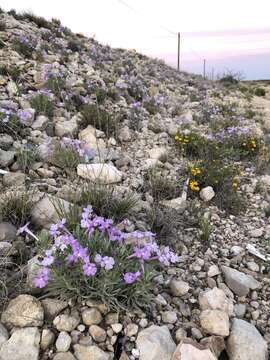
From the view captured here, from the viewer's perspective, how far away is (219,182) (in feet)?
16.9

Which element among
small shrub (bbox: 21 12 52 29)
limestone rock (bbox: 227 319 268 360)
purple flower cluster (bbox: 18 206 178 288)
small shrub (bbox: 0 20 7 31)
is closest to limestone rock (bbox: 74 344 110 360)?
purple flower cluster (bbox: 18 206 178 288)

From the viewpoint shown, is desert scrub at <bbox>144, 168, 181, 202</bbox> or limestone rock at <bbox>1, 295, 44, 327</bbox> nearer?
limestone rock at <bbox>1, 295, 44, 327</bbox>

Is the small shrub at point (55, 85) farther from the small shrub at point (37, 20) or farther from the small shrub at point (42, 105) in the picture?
the small shrub at point (37, 20)

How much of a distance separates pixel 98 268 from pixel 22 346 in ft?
2.14

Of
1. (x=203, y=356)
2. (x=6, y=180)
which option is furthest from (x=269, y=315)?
(x=6, y=180)

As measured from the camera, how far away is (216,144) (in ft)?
21.5

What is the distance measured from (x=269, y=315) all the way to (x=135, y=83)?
25.1ft

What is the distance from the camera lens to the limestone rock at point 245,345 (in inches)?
104

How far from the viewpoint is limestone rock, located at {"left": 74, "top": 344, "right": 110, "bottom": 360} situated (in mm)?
2436

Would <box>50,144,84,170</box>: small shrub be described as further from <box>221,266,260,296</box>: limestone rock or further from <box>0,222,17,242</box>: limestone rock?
<box>221,266,260,296</box>: limestone rock

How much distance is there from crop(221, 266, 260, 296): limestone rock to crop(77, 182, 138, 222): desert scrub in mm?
1049

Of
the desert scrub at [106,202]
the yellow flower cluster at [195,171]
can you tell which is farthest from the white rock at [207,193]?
the desert scrub at [106,202]

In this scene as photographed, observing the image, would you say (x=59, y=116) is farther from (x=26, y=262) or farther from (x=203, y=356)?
(x=203, y=356)

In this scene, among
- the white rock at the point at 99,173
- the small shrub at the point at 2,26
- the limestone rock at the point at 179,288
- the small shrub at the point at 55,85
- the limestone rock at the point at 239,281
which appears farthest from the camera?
the small shrub at the point at 2,26
